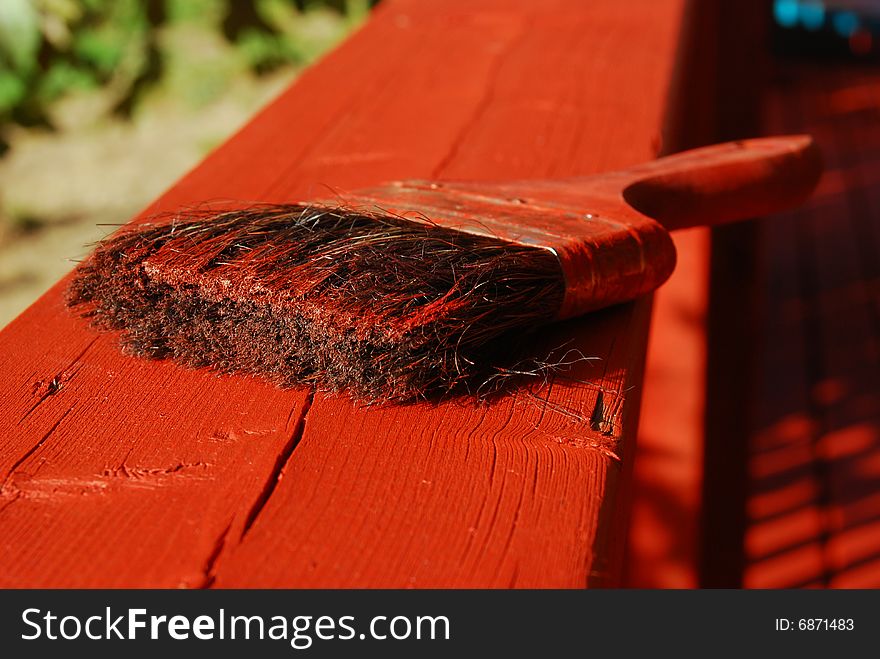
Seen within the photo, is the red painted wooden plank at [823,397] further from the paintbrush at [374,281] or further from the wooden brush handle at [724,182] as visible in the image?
the paintbrush at [374,281]

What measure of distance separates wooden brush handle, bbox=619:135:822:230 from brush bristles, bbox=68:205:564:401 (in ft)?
1.18

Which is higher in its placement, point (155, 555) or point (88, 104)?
point (155, 555)

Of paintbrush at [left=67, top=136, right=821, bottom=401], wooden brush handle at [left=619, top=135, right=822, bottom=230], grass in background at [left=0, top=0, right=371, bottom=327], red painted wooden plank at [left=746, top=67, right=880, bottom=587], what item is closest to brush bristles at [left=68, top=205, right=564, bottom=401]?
paintbrush at [left=67, top=136, right=821, bottom=401]

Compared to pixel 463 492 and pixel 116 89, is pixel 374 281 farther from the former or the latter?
pixel 116 89

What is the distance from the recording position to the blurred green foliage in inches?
110

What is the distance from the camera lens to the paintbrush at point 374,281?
3.54ft

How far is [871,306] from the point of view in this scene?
5.04 metres

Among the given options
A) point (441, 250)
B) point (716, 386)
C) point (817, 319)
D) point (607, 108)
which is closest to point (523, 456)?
point (441, 250)

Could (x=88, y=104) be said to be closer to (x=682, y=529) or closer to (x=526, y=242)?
(x=682, y=529)

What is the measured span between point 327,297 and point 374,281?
0.18 ft

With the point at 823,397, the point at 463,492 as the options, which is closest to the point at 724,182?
the point at 463,492

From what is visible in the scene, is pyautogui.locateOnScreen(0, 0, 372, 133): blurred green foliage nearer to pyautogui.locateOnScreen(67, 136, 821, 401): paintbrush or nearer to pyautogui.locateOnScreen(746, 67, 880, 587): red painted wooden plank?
pyautogui.locateOnScreen(67, 136, 821, 401): paintbrush

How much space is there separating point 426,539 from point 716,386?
2.73 meters

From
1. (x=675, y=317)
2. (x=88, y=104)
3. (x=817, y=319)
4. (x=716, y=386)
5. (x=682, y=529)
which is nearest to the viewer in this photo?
(x=682, y=529)
